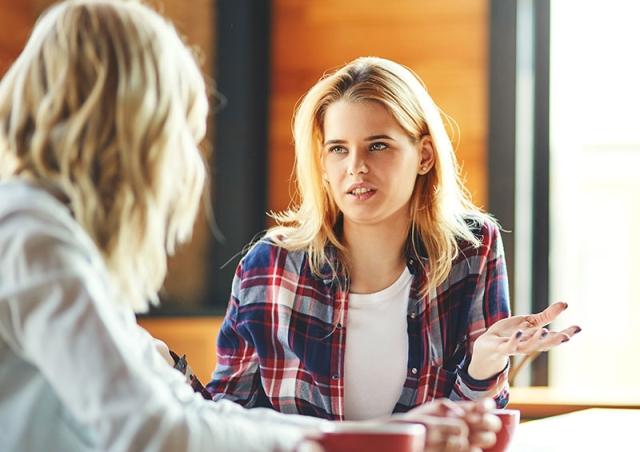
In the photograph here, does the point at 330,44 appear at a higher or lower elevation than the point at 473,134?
higher

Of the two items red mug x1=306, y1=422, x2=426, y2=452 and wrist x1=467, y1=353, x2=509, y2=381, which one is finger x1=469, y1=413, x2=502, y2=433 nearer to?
red mug x1=306, y1=422, x2=426, y2=452

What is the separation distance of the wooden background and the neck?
1.63 meters

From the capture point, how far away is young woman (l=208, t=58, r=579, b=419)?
5.43ft

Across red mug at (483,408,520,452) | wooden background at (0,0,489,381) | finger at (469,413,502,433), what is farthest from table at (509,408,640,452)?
wooden background at (0,0,489,381)

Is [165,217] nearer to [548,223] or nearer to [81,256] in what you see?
[81,256]

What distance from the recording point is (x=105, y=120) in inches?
35.3

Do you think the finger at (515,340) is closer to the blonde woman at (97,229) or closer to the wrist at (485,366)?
the wrist at (485,366)

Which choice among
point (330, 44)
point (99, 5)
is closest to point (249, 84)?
point (330, 44)

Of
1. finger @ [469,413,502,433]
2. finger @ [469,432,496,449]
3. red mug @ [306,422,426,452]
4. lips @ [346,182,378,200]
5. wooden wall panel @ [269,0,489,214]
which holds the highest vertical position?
wooden wall panel @ [269,0,489,214]

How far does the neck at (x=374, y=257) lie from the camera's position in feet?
5.70

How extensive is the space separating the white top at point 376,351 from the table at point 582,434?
24 cm

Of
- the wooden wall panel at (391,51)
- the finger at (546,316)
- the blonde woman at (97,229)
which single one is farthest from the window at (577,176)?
the blonde woman at (97,229)

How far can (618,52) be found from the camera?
3.26 m

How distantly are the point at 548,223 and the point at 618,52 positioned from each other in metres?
0.66
